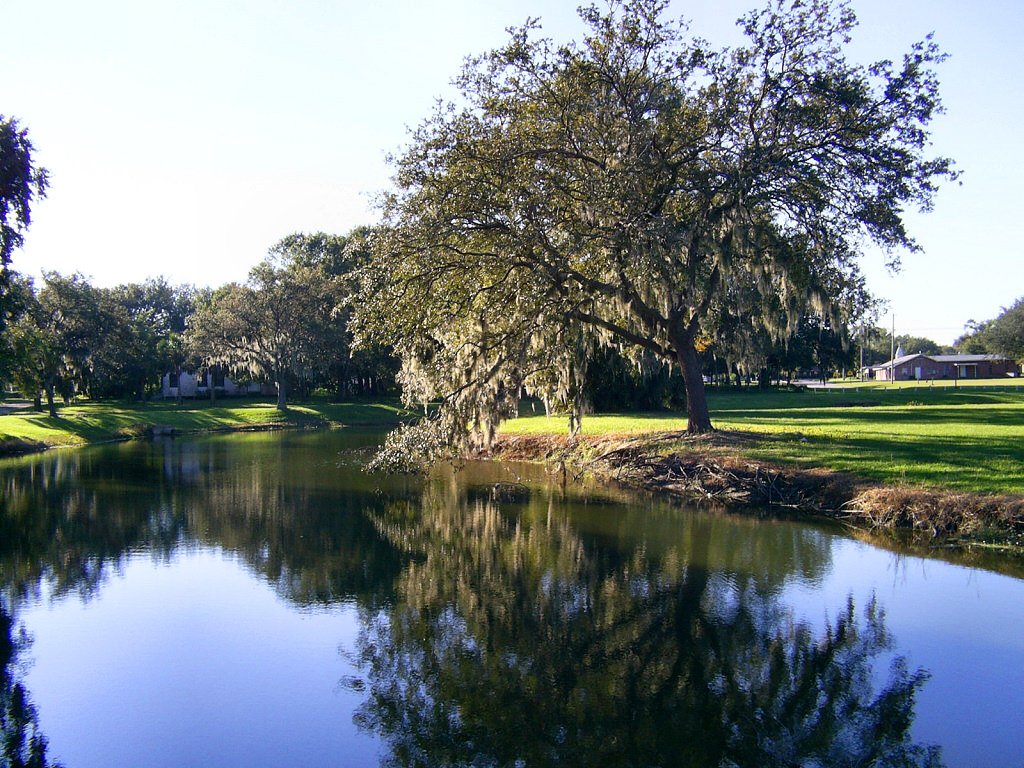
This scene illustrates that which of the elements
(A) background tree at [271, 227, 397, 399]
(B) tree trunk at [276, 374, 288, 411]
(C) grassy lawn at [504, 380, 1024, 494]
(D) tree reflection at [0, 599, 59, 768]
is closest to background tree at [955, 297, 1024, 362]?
(C) grassy lawn at [504, 380, 1024, 494]

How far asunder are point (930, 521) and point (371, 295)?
42.9 feet

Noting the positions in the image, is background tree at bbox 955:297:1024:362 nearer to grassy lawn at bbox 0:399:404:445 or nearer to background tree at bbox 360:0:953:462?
grassy lawn at bbox 0:399:404:445

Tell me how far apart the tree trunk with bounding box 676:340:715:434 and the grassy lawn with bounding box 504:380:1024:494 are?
1.49 meters

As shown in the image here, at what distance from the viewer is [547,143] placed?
19.3 metres

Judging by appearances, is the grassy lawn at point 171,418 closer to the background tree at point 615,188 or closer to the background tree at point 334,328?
the background tree at point 334,328

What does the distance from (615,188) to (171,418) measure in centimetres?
3592

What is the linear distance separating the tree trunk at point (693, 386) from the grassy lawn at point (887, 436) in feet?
4.90

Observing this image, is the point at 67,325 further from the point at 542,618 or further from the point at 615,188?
the point at 542,618

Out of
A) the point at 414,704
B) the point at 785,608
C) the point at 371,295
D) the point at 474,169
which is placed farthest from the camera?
the point at 371,295

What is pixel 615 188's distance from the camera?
62.4 ft

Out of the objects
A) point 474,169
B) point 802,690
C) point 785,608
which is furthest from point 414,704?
point 474,169

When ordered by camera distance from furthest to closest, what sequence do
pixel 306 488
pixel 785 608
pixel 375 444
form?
pixel 375 444 < pixel 306 488 < pixel 785 608

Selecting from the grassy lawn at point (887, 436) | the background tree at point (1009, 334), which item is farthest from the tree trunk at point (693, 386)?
the background tree at point (1009, 334)

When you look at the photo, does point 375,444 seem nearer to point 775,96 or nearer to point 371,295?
point 371,295
